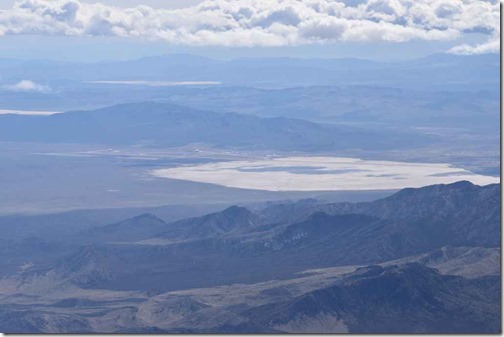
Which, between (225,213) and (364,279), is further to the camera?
(225,213)

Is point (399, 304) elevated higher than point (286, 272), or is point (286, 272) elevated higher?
point (399, 304)

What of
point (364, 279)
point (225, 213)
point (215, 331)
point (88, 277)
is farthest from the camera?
→ point (225, 213)

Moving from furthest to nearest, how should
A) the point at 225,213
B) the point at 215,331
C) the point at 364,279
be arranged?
the point at 225,213 < the point at 364,279 < the point at 215,331

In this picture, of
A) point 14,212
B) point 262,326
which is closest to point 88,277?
A: point 262,326

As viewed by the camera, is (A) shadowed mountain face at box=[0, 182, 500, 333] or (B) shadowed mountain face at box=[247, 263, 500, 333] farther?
(A) shadowed mountain face at box=[0, 182, 500, 333]

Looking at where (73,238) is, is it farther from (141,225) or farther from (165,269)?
(165,269)

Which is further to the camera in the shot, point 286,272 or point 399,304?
point 286,272

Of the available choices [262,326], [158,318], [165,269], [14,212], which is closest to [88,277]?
[165,269]

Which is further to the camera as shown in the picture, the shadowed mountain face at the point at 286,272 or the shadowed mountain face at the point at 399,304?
the shadowed mountain face at the point at 286,272
